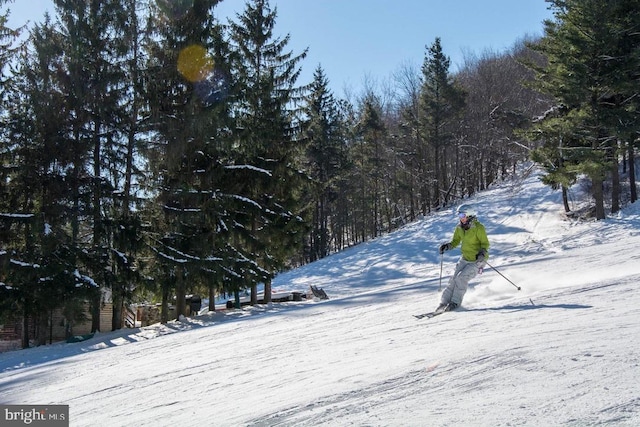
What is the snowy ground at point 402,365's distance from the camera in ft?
14.2

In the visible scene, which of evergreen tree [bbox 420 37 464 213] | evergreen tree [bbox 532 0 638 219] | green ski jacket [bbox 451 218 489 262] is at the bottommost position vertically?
green ski jacket [bbox 451 218 489 262]

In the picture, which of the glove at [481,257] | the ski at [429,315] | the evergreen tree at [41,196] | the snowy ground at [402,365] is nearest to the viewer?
the snowy ground at [402,365]

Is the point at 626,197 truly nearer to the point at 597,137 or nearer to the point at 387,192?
the point at 597,137

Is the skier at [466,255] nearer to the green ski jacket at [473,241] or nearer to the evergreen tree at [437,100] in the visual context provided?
the green ski jacket at [473,241]

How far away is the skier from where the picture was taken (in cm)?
872

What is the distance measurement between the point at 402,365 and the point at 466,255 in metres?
3.64

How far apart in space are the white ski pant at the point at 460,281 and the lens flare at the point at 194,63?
12.4 metres

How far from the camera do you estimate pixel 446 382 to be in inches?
193

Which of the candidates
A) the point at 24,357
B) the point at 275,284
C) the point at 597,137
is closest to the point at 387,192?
the point at 275,284

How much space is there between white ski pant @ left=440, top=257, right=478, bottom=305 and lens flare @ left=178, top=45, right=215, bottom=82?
12.4 meters

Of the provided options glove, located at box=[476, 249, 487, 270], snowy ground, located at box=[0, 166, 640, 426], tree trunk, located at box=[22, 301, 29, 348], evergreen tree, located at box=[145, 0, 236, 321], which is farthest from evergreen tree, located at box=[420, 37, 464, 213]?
glove, located at box=[476, 249, 487, 270]

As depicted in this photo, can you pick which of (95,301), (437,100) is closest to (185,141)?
(95,301)

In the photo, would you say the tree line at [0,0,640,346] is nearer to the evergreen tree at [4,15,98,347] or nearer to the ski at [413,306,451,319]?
the evergreen tree at [4,15,98,347]

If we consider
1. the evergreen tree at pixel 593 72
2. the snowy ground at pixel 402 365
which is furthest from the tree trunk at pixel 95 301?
the evergreen tree at pixel 593 72
